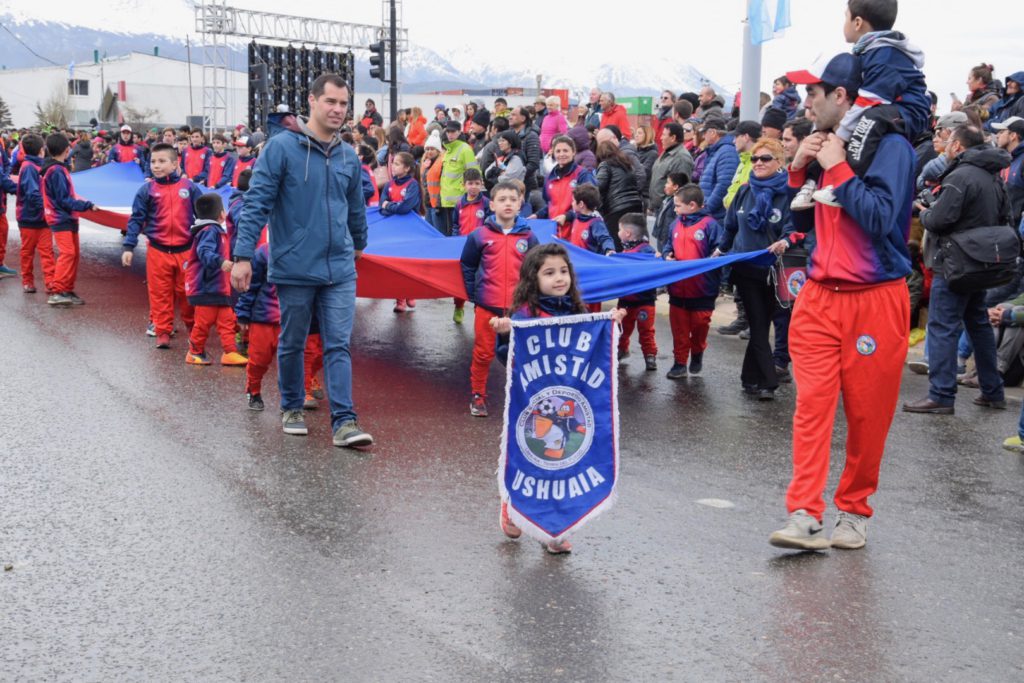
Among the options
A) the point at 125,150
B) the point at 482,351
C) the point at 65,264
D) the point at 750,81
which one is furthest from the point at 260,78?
the point at 482,351

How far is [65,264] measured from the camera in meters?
12.8

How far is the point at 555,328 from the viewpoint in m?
5.39

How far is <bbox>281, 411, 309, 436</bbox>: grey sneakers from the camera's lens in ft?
24.5

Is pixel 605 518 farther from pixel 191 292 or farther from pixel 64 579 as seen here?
pixel 191 292

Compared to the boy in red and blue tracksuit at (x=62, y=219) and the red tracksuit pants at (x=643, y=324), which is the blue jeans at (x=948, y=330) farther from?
the boy in red and blue tracksuit at (x=62, y=219)

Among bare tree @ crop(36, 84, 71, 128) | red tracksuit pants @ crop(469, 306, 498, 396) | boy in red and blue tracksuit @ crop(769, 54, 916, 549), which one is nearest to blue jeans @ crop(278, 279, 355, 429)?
red tracksuit pants @ crop(469, 306, 498, 396)

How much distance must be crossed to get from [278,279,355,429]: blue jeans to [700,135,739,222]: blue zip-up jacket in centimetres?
485

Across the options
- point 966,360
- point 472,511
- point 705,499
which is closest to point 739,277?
point 966,360

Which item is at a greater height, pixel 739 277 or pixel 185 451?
pixel 739 277

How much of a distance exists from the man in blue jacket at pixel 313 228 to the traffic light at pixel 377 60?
2049cm

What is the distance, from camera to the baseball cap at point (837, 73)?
211 inches

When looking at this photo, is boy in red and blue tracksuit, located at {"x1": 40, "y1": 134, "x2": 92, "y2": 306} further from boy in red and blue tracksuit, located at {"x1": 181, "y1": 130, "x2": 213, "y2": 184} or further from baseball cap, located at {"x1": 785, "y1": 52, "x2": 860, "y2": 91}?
→ baseball cap, located at {"x1": 785, "y1": 52, "x2": 860, "y2": 91}

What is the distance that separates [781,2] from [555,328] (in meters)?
9.27

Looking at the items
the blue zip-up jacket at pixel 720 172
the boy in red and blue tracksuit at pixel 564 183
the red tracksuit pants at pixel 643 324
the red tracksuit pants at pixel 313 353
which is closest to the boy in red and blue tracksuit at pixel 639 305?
the red tracksuit pants at pixel 643 324
